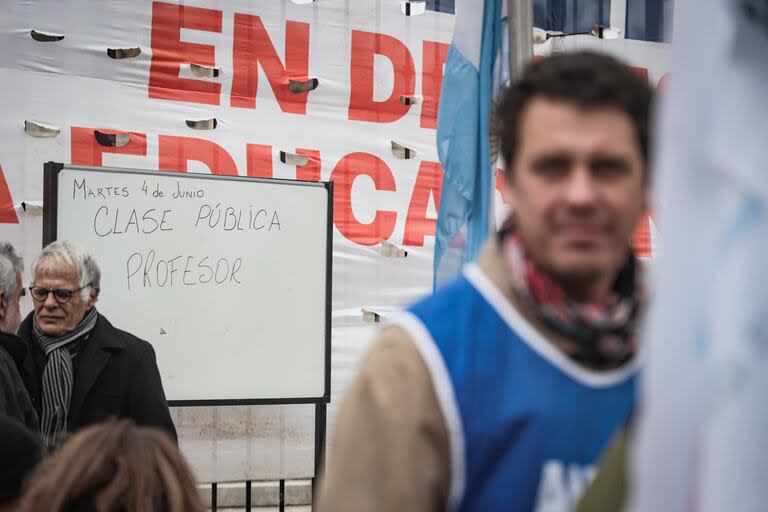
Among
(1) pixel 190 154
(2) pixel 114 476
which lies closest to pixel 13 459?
(2) pixel 114 476

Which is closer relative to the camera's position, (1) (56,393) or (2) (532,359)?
(2) (532,359)

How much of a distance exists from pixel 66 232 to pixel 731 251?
11.6ft

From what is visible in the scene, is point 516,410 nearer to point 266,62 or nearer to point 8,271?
point 8,271

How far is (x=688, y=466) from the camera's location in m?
0.73

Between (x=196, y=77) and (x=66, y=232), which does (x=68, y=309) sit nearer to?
(x=66, y=232)

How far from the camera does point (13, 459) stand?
154 centimetres

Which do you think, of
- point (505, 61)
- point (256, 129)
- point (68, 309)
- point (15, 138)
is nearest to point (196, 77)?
point (256, 129)

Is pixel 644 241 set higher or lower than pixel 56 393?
higher

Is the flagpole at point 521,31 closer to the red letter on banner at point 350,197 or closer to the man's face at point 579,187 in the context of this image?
the man's face at point 579,187

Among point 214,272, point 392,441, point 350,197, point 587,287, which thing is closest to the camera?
point 392,441

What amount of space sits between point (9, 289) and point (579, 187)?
2641 mm

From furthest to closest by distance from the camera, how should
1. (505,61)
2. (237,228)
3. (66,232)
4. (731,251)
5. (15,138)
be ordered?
1. (15,138)
2. (237,228)
3. (66,232)
4. (505,61)
5. (731,251)

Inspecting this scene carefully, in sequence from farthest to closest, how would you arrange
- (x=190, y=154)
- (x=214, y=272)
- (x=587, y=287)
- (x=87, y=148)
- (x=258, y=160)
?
(x=258, y=160) < (x=190, y=154) < (x=87, y=148) < (x=214, y=272) < (x=587, y=287)

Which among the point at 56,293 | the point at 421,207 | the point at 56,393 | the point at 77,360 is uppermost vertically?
the point at 421,207
